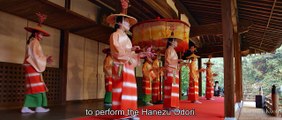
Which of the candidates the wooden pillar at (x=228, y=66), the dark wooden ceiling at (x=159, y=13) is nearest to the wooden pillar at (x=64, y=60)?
the dark wooden ceiling at (x=159, y=13)

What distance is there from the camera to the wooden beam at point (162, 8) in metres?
6.20

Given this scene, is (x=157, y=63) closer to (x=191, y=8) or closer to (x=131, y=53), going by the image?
(x=191, y=8)

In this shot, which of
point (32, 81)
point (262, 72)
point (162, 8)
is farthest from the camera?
point (262, 72)

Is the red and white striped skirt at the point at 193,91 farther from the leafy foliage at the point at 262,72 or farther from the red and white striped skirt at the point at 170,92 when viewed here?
the leafy foliage at the point at 262,72

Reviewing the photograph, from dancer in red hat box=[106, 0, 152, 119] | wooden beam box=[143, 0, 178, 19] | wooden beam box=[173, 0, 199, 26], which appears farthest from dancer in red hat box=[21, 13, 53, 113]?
wooden beam box=[173, 0, 199, 26]

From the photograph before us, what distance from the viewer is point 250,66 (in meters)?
27.3

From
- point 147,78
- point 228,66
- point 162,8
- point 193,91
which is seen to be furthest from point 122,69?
point 193,91

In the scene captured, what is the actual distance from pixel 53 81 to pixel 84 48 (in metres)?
1.61

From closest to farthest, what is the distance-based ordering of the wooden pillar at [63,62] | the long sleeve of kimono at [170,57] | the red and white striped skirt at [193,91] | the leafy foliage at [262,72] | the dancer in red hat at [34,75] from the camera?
the dancer in red hat at [34,75] → the long sleeve of kimono at [170,57] → the wooden pillar at [63,62] → the red and white striped skirt at [193,91] → the leafy foliage at [262,72]

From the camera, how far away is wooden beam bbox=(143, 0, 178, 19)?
620cm

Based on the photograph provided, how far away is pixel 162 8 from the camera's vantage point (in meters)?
6.64

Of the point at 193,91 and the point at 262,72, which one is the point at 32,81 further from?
the point at 262,72

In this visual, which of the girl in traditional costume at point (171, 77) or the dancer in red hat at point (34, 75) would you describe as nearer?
the dancer in red hat at point (34, 75)

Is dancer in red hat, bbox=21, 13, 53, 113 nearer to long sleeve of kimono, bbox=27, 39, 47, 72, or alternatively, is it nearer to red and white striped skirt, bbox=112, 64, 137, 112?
long sleeve of kimono, bbox=27, 39, 47, 72
